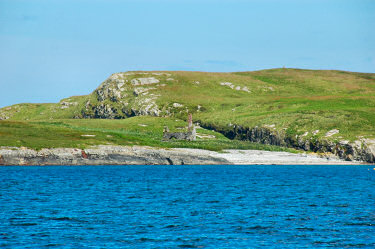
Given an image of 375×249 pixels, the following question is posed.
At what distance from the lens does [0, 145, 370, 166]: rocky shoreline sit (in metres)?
99.9

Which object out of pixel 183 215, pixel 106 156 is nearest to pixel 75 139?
pixel 106 156

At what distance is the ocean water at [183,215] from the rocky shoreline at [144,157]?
2522cm

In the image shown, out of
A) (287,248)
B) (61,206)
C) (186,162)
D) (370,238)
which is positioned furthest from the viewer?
(186,162)

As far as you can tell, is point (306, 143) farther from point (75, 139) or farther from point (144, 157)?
point (75, 139)

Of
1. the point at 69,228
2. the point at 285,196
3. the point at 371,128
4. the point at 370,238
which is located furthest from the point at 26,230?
the point at 371,128

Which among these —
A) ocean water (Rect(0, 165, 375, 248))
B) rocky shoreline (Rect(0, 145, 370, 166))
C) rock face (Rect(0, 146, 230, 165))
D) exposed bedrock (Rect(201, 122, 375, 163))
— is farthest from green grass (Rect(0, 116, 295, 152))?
ocean water (Rect(0, 165, 375, 248))

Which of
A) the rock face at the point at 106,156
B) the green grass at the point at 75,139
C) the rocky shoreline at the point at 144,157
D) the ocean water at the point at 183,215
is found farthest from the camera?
the green grass at the point at 75,139

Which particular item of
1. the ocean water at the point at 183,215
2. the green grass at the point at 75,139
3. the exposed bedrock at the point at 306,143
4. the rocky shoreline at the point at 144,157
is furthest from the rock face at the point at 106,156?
the exposed bedrock at the point at 306,143

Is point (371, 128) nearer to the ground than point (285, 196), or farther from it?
farther from it

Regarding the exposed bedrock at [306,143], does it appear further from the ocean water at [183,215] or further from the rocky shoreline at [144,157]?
the ocean water at [183,215]

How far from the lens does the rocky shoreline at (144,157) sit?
99875 millimetres

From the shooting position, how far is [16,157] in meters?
98.4

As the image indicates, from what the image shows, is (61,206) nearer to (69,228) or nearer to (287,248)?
(69,228)

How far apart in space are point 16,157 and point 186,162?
36571 mm
